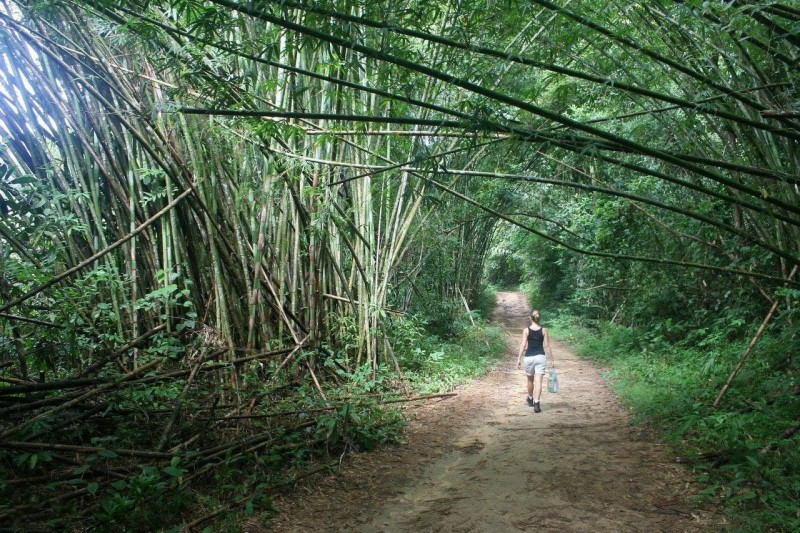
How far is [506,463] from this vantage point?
3812mm

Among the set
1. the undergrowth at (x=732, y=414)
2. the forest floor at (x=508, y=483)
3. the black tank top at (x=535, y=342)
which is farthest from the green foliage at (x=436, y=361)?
the undergrowth at (x=732, y=414)

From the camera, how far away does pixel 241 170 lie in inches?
182

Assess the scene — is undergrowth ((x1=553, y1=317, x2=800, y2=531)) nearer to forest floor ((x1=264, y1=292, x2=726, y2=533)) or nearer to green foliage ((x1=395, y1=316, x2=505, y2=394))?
Answer: forest floor ((x1=264, y1=292, x2=726, y2=533))

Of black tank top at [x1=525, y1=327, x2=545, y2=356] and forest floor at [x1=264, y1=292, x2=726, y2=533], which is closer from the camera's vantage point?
forest floor at [x1=264, y1=292, x2=726, y2=533]

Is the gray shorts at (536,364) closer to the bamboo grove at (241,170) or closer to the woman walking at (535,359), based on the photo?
the woman walking at (535,359)

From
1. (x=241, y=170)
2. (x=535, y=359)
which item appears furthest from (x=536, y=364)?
(x=241, y=170)

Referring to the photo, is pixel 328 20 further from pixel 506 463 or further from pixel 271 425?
pixel 506 463

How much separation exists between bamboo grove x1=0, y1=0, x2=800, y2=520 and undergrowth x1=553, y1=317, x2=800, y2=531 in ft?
A: 2.56

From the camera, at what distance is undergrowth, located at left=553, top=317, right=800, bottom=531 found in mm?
2844

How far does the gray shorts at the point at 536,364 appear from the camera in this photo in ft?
18.4

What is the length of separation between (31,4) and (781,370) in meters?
6.42

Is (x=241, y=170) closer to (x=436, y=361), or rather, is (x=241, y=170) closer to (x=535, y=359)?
(x=535, y=359)

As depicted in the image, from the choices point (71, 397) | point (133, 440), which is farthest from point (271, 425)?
point (71, 397)

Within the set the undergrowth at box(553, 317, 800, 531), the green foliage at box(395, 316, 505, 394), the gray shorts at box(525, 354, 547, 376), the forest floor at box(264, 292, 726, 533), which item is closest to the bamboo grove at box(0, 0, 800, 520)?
the forest floor at box(264, 292, 726, 533)
